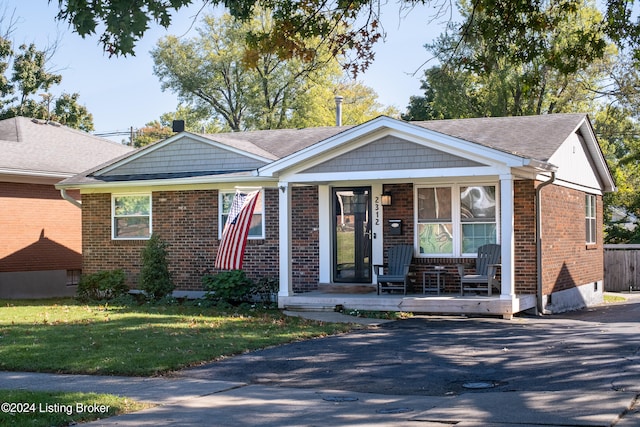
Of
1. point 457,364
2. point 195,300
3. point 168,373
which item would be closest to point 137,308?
point 195,300

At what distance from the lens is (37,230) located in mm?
23578

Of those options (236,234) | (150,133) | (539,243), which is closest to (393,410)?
(236,234)

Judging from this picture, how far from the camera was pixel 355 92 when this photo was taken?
4950 cm

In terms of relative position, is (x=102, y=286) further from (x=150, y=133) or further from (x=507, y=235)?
(x=150, y=133)

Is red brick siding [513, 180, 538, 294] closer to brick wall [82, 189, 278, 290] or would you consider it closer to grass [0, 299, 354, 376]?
grass [0, 299, 354, 376]

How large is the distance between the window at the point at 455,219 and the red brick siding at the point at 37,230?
1145cm

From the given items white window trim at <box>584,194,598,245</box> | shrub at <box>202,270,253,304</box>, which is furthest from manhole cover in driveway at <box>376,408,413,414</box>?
white window trim at <box>584,194,598,245</box>

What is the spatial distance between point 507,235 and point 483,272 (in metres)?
1.86

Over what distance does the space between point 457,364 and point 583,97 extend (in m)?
28.1

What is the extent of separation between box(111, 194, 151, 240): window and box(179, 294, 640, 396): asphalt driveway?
8.68 m

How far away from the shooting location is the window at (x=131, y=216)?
21188 mm

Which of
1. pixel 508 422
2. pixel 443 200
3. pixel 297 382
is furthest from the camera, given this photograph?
pixel 443 200

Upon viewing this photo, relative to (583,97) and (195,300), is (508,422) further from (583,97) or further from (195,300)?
(583,97)

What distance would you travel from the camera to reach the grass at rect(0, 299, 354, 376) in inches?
421
